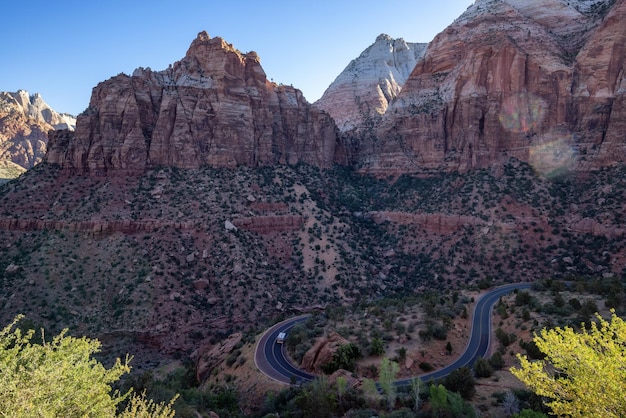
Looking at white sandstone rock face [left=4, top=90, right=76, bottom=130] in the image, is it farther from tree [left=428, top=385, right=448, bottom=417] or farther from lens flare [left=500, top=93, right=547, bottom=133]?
tree [left=428, top=385, right=448, bottom=417]

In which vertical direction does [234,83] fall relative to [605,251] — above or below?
above

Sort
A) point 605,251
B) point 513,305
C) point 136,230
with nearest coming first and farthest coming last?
1. point 513,305
2. point 605,251
3. point 136,230

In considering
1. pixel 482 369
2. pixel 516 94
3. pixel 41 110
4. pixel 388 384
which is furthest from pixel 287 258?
pixel 41 110

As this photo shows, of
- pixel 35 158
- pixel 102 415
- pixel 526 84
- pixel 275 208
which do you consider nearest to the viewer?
pixel 102 415

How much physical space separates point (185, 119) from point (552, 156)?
66.7 metres

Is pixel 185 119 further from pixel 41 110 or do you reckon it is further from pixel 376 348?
pixel 41 110

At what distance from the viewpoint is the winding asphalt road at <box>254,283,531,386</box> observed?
31578mm

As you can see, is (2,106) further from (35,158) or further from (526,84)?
(526,84)

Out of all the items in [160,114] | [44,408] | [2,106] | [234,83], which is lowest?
[44,408]

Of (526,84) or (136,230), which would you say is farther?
(526,84)

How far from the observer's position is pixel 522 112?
70312mm

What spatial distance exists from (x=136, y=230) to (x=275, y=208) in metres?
22.6

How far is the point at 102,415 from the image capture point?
1174 cm

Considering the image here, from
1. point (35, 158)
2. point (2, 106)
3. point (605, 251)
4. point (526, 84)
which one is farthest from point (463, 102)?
point (2, 106)
